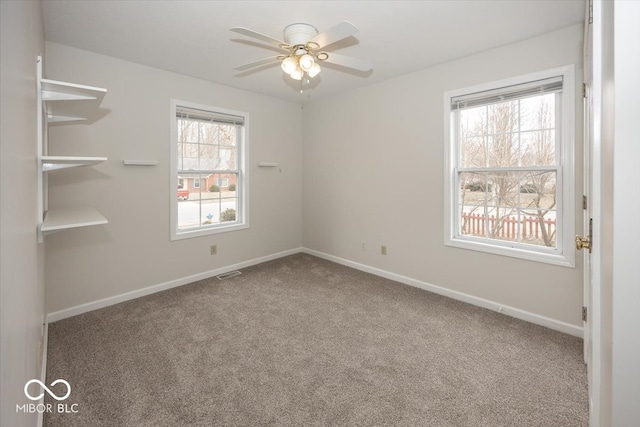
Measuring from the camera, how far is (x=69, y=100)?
192cm

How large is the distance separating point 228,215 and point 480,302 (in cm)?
328

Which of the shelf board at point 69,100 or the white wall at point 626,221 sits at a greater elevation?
the shelf board at point 69,100

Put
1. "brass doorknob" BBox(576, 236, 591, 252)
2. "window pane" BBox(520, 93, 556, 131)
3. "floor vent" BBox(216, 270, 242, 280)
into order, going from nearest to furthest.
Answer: "brass doorknob" BBox(576, 236, 591, 252), "window pane" BBox(520, 93, 556, 131), "floor vent" BBox(216, 270, 242, 280)

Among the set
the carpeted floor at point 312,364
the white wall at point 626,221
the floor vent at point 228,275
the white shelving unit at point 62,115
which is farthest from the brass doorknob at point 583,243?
the floor vent at point 228,275

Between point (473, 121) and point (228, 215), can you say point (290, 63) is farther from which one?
point (228, 215)

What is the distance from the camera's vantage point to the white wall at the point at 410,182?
264 centimetres

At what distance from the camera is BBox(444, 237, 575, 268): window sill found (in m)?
2.58

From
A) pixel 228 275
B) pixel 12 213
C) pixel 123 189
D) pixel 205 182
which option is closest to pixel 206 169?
pixel 205 182

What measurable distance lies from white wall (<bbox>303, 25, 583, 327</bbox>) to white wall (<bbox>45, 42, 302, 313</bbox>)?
3.89 ft

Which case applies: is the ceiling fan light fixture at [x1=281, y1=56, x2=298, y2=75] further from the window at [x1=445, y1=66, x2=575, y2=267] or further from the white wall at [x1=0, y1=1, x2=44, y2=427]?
the window at [x1=445, y1=66, x2=575, y2=267]

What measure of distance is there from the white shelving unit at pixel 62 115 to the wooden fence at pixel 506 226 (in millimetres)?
3333

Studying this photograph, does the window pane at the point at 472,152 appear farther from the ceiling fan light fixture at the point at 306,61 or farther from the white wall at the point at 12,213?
the white wall at the point at 12,213

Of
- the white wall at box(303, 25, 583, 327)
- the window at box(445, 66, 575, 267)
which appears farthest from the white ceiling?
the window at box(445, 66, 575, 267)

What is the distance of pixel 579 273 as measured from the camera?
2514 mm
